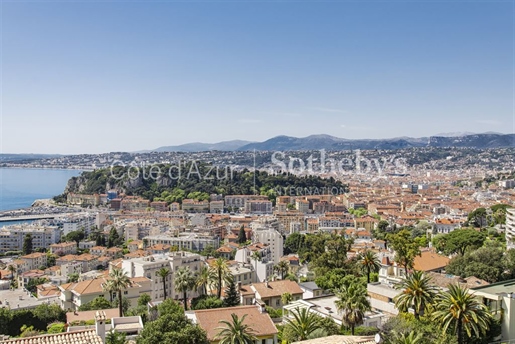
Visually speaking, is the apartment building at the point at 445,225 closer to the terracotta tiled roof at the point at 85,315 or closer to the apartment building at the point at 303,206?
the apartment building at the point at 303,206

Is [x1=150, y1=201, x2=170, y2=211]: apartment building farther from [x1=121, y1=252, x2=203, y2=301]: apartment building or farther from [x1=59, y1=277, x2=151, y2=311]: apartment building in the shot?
[x1=59, y1=277, x2=151, y2=311]: apartment building

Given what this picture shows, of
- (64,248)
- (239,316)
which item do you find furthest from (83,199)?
(239,316)

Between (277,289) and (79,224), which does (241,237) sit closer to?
(79,224)

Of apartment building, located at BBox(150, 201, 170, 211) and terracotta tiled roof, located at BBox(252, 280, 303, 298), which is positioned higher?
terracotta tiled roof, located at BBox(252, 280, 303, 298)

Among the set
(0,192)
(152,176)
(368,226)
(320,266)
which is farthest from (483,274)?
(0,192)

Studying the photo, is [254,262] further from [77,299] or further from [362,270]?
[77,299]

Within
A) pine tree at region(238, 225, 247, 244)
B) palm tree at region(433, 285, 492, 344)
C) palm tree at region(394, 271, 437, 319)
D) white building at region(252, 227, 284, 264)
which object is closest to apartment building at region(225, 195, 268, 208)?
pine tree at region(238, 225, 247, 244)
